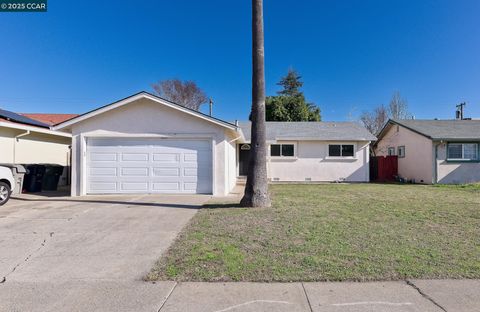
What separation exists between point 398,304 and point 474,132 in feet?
58.7

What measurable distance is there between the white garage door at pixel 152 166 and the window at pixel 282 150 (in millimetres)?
7530

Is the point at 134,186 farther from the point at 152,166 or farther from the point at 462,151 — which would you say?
the point at 462,151

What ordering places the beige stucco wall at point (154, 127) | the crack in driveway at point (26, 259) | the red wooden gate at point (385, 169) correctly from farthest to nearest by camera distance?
the red wooden gate at point (385, 169)
the beige stucco wall at point (154, 127)
the crack in driveway at point (26, 259)

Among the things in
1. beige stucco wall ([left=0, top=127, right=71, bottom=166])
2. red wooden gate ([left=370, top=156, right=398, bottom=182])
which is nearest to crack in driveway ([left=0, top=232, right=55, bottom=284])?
beige stucco wall ([left=0, top=127, right=71, bottom=166])

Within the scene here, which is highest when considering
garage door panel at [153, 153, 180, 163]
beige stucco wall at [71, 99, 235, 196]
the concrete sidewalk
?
beige stucco wall at [71, 99, 235, 196]

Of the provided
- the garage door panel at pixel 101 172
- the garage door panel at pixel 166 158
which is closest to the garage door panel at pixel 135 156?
the garage door panel at pixel 166 158

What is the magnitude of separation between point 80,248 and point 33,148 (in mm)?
10763

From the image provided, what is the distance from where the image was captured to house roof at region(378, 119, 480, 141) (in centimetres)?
1523

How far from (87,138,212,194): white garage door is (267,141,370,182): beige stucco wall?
713 cm

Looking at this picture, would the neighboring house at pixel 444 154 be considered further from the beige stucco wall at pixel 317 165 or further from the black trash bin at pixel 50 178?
the black trash bin at pixel 50 178

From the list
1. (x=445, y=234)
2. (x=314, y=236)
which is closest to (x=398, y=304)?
(x=314, y=236)

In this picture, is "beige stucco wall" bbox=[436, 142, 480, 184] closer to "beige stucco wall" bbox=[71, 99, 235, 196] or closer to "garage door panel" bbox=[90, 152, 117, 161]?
"beige stucco wall" bbox=[71, 99, 235, 196]

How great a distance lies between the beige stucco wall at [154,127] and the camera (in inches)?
420

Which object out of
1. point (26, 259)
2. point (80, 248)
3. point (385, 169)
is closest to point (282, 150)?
point (385, 169)
